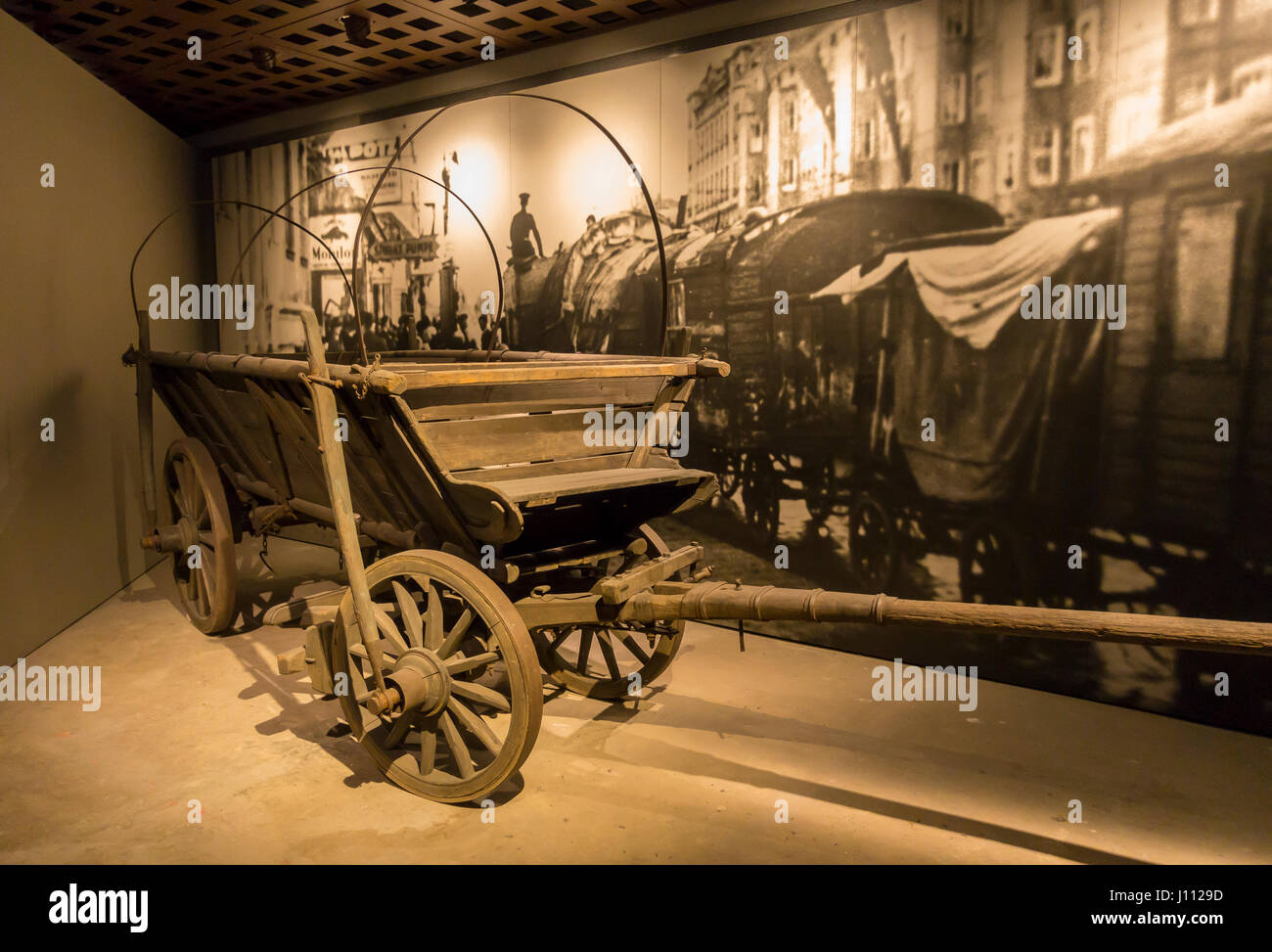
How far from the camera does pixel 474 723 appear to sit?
3.25 m

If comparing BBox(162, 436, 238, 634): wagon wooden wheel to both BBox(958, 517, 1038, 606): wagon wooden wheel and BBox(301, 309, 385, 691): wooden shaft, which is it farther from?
BBox(958, 517, 1038, 606): wagon wooden wheel

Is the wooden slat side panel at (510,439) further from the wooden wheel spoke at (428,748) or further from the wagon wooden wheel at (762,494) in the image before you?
the wagon wooden wheel at (762,494)

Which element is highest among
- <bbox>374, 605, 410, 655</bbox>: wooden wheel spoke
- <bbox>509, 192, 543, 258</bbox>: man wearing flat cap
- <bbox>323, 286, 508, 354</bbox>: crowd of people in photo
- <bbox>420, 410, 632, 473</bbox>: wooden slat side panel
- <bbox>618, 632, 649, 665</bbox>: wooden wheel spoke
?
<bbox>509, 192, 543, 258</bbox>: man wearing flat cap

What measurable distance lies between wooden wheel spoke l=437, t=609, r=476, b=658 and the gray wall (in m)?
2.70

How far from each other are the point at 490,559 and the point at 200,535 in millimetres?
2616

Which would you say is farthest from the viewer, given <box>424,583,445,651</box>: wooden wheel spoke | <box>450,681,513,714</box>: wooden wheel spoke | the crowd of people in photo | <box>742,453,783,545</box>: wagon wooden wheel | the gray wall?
the crowd of people in photo

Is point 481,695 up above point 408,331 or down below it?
below

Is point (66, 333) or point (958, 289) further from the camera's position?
point (66, 333)

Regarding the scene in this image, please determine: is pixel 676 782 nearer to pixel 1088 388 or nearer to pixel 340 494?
pixel 340 494

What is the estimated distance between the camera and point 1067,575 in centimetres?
441

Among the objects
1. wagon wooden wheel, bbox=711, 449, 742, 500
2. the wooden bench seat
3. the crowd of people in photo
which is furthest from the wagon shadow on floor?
the crowd of people in photo

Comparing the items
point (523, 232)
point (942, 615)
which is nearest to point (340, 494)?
point (942, 615)

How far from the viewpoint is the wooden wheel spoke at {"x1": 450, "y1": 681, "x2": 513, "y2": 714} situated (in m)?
3.19
